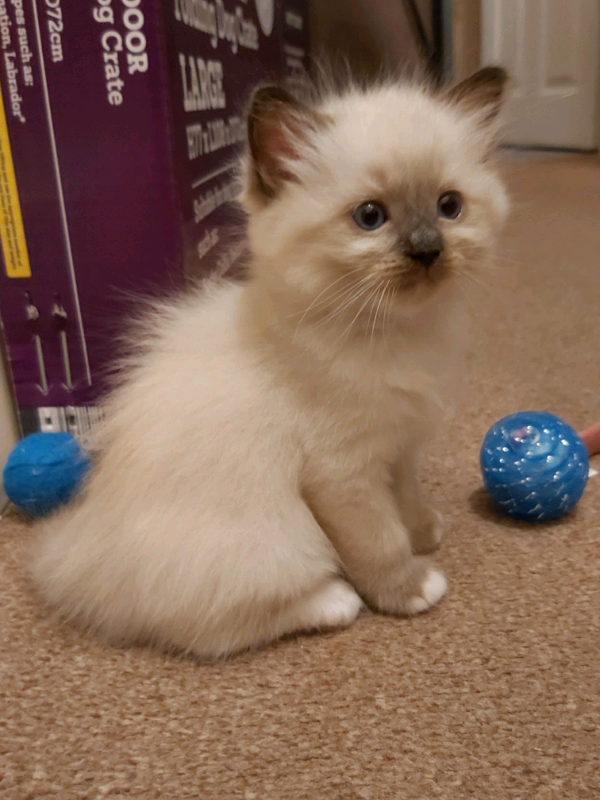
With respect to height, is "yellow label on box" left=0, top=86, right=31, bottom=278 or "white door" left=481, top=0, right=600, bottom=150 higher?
"white door" left=481, top=0, right=600, bottom=150

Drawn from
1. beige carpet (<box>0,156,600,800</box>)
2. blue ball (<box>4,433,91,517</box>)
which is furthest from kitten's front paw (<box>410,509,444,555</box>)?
blue ball (<box>4,433,91,517</box>)

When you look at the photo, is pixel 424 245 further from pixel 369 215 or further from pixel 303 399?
pixel 303 399

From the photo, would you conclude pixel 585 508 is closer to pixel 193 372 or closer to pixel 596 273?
pixel 193 372

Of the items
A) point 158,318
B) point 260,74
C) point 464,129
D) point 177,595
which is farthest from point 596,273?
point 177,595

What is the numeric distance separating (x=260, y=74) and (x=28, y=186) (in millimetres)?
716

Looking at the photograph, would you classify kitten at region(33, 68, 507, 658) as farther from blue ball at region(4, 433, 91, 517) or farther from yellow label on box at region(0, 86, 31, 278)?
yellow label on box at region(0, 86, 31, 278)

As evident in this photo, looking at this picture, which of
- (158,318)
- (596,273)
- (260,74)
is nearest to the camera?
(158,318)

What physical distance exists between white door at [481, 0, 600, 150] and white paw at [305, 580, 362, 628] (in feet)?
11.1

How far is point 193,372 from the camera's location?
2.90 ft

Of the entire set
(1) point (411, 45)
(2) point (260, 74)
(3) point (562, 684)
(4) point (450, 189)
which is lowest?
(3) point (562, 684)

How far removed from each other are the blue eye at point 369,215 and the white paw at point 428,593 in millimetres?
465

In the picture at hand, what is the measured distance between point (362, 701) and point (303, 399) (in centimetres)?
35

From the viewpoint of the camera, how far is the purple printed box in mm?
1015

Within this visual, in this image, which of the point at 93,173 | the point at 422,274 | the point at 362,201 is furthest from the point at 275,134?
the point at 93,173
